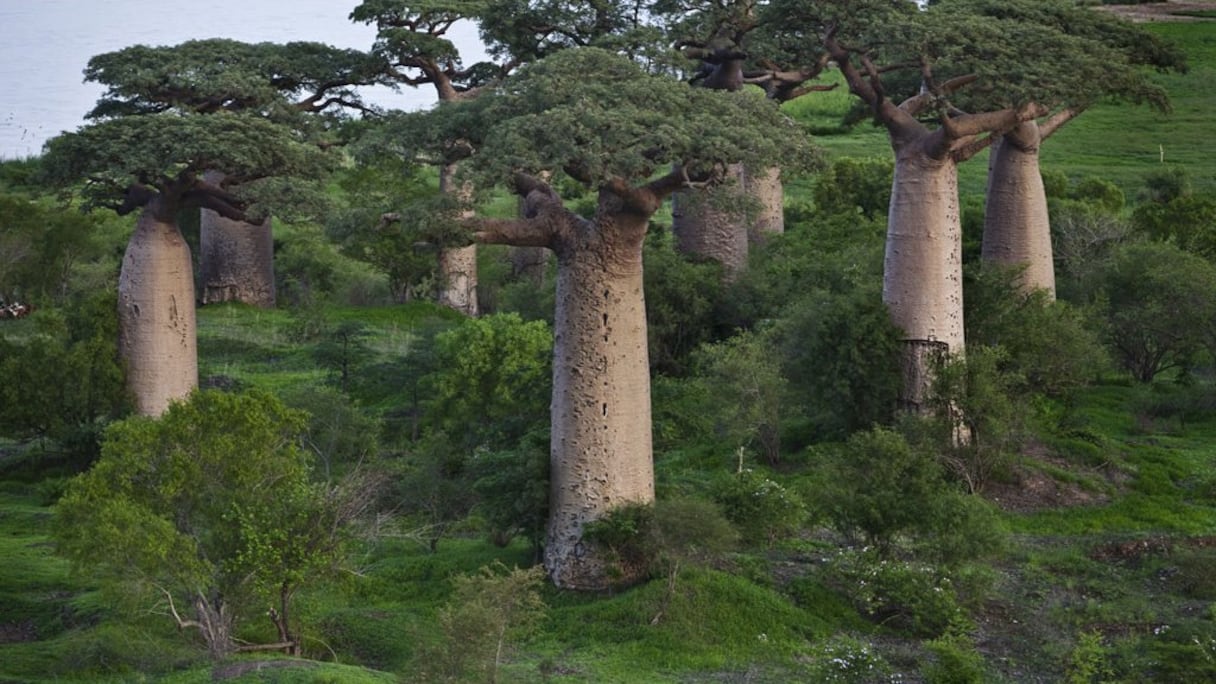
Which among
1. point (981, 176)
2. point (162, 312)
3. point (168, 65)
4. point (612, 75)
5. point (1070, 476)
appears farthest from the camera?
point (981, 176)

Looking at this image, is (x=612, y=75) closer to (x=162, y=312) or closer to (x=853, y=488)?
(x=853, y=488)

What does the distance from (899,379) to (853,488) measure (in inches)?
173

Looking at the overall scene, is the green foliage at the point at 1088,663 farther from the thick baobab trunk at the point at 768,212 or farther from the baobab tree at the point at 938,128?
the thick baobab trunk at the point at 768,212

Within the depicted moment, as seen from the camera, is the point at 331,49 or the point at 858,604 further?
the point at 331,49

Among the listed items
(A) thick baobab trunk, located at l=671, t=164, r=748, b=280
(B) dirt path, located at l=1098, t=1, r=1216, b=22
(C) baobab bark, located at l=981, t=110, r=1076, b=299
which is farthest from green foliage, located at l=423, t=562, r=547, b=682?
(B) dirt path, located at l=1098, t=1, r=1216, b=22

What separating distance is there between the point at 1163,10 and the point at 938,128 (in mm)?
57543

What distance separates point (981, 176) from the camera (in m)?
56.3

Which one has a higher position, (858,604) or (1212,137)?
(1212,137)

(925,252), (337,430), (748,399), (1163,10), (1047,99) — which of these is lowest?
(337,430)

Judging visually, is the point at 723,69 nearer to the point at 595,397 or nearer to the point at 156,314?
the point at 156,314

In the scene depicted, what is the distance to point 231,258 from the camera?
34062 millimetres

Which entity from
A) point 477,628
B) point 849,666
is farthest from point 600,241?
point 477,628

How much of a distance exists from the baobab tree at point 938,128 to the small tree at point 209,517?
8.59 m

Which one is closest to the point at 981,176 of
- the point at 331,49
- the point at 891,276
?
the point at 331,49
